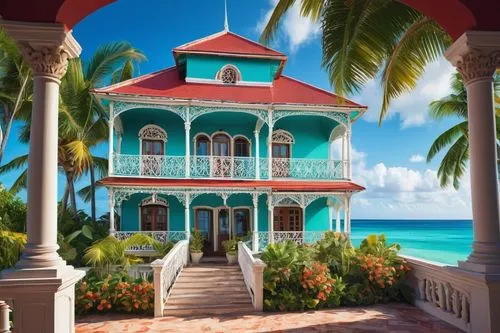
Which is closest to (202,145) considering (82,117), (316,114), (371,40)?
(82,117)

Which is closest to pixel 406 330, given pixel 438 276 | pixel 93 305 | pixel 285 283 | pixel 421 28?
pixel 438 276

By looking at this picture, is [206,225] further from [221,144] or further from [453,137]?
[453,137]

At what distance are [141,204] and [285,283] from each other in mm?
8050

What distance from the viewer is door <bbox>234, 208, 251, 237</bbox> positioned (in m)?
15.1

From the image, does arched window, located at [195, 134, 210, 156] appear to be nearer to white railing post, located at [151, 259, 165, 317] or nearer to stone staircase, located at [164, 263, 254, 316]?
stone staircase, located at [164, 263, 254, 316]

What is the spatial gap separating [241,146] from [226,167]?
166cm

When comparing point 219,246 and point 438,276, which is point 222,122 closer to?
point 219,246

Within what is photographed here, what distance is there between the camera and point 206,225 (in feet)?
49.0

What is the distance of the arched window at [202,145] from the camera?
15.1 m

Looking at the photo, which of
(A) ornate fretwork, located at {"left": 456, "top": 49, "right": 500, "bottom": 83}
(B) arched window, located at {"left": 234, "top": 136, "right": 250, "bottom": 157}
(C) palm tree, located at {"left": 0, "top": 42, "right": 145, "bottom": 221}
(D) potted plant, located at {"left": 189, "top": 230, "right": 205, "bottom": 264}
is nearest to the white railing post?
(D) potted plant, located at {"left": 189, "top": 230, "right": 205, "bottom": 264}

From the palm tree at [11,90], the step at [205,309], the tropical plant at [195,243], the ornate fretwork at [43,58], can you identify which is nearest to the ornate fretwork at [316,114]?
the tropical plant at [195,243]

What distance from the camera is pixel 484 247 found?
461 cm

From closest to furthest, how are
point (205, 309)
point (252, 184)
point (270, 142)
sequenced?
point (205, 309) < point (252, 184) < point (270, 142)

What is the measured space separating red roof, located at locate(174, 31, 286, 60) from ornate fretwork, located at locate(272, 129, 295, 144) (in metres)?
2.99
